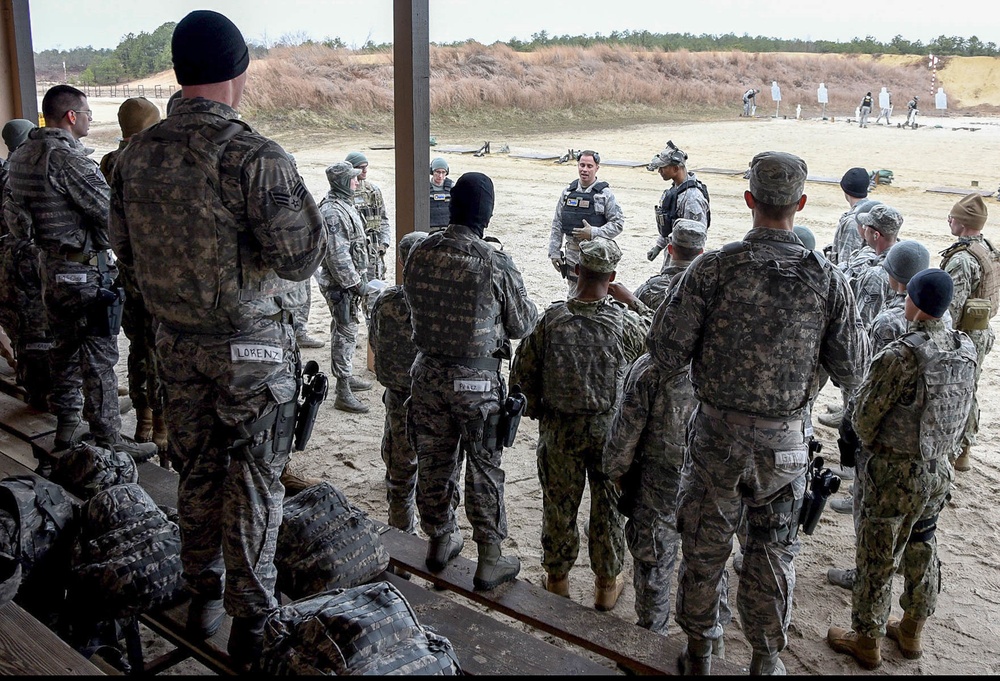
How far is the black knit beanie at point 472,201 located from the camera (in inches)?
132

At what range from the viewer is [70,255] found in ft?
15.8

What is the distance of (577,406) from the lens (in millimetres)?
3682

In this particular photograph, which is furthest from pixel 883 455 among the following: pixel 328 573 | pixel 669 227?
pixel 669 227

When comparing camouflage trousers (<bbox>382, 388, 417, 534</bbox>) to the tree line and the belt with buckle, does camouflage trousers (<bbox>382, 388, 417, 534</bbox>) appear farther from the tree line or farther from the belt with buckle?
the tree line

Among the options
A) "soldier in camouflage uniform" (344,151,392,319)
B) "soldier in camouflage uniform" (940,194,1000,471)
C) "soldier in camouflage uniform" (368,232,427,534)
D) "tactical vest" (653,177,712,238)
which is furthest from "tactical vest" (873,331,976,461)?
"soldier in camouflage uniform" (344,151,392,319)

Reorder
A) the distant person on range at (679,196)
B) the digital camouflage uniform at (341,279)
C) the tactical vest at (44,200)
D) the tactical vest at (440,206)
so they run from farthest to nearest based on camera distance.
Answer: the tactical vest at (440,206)
the distant person on range at (679,196)
the digital camouflage uniform at (341,279)
the tactical vest at (44,200)

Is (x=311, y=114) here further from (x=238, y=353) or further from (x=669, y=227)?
(x=238, y=353)

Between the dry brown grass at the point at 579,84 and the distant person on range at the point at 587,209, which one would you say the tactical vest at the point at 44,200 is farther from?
the dry brown grass at the point at 579,84

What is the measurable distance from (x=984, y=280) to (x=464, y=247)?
151 inches

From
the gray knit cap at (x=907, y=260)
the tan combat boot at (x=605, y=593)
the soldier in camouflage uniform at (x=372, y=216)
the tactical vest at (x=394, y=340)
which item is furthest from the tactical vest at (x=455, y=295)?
the soldier in camouflage uniform at (x=372, y=216)

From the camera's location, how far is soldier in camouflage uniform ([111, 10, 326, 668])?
2570mm

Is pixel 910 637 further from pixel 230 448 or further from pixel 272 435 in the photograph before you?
pixel 230 448

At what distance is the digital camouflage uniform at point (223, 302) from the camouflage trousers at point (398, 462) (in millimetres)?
1421

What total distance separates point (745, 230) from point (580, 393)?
11.8 metres
